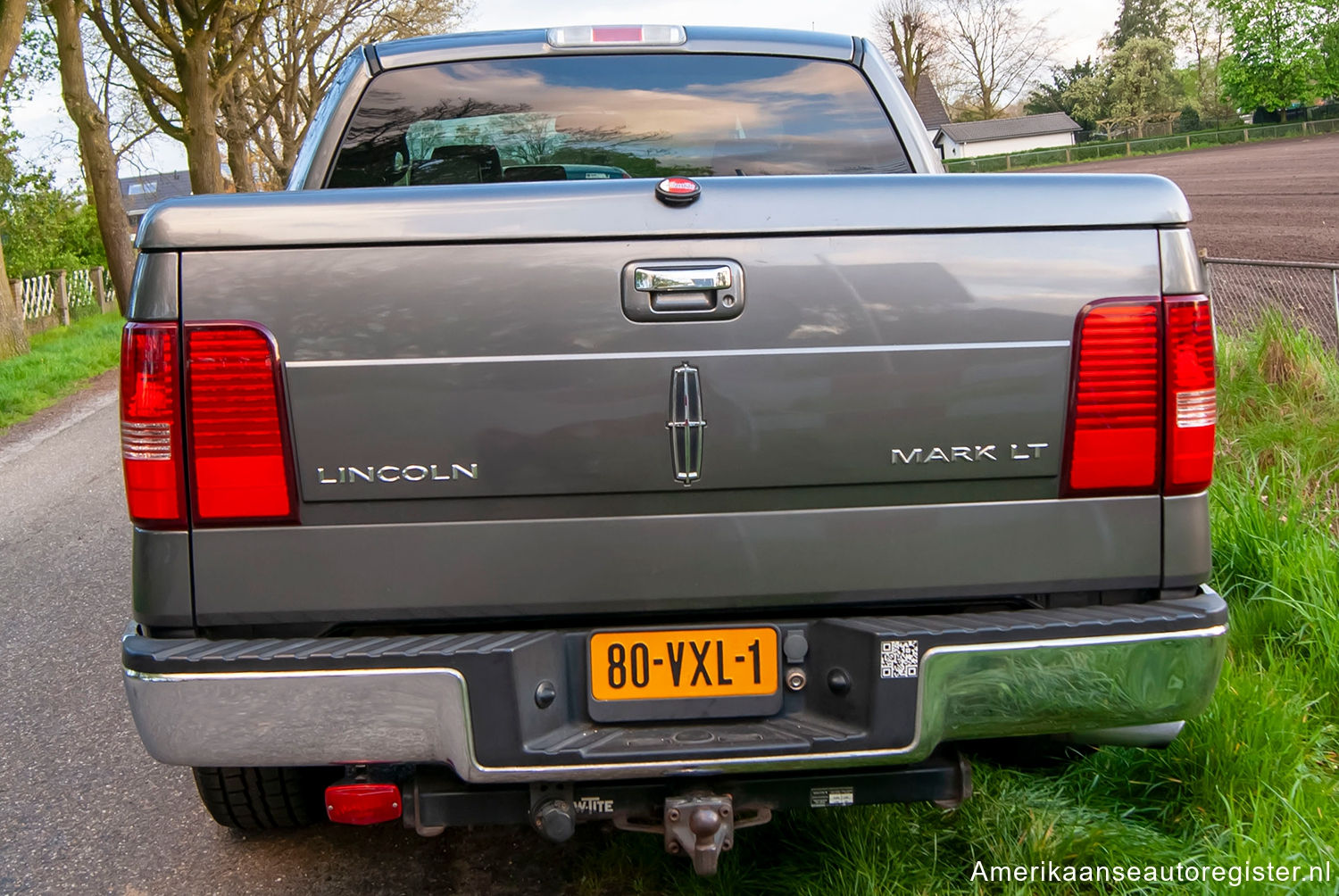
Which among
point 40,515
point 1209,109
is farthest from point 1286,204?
point 1209,109

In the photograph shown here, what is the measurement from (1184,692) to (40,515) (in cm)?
689

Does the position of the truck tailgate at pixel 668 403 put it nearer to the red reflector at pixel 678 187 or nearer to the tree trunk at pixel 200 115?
the red reflector at pixel 678 187

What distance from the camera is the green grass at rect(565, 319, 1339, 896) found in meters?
2.61

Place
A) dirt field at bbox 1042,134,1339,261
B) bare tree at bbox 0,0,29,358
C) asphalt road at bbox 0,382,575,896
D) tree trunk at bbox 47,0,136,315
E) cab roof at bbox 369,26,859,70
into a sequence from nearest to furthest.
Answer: asphalt road at bbox 0,382,575,896 → cab roof at bbox 369,26,859,70 → bare tree at bbox 0,0,29,358 → tree trunk at bbox 47,0,136,315 → dirt field at bbox 1042,134,1339,261

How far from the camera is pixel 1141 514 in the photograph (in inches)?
87.8

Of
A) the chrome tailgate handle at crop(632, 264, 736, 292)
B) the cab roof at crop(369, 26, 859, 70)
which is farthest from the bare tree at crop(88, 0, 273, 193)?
the chrome tailgate handle at crop(632, 264, 736, 292)

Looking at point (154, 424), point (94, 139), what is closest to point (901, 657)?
point (154, 424)

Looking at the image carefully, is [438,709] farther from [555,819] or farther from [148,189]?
[148,189]

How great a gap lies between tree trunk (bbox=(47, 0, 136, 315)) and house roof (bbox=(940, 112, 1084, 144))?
222 ft

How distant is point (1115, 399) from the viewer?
2178mm

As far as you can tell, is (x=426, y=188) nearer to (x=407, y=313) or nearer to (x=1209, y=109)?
(x=407, y=313)

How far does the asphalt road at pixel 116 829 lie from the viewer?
292 cm

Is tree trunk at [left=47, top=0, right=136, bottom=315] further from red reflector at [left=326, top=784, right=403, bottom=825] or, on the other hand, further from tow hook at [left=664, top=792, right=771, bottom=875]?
tow hook at [left=664, top=792, right=771, bottom=875]
